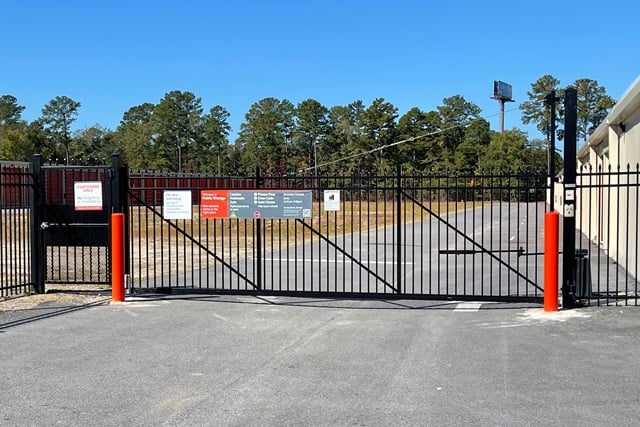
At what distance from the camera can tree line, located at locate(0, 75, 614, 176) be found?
4168 inches

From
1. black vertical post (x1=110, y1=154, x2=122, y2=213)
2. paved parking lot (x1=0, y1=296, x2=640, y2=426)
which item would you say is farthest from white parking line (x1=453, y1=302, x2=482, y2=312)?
black vertical post (x1=110, y1=154, x2=122, y2=213)

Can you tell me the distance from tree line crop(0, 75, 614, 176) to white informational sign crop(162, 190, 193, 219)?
88.7 m

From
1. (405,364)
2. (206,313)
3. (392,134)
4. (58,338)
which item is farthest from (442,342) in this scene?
(392,134)

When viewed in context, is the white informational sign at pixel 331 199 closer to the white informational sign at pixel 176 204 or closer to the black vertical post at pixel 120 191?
the white informational sign at pixel 176 204

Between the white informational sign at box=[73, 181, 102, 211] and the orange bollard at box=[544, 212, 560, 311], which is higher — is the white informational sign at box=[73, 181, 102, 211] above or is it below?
above

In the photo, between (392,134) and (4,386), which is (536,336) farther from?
(392,134)

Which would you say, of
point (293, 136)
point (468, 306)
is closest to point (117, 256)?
point (468, 306)

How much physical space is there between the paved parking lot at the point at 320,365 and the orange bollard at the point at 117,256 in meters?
0.35

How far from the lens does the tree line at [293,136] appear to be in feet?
347

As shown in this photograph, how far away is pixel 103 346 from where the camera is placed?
305 inches

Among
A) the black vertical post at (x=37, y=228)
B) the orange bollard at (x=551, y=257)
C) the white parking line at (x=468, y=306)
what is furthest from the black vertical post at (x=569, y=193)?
the black vertical post at (x=37, y=228)

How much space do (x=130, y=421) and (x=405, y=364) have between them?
9.46 feet

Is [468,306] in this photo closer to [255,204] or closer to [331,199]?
[331,199]

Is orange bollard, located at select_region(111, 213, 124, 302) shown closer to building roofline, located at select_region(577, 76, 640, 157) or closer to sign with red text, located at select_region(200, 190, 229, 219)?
sign with red text, located at select_region(200, 190, 229, 219)
